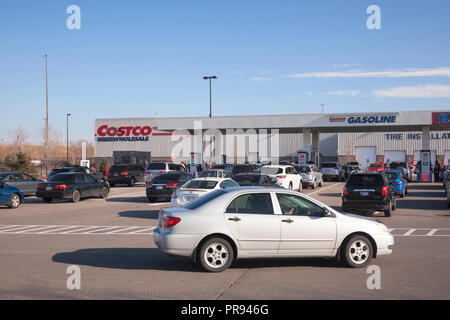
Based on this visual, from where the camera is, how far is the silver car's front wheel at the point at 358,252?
9484 millimetres

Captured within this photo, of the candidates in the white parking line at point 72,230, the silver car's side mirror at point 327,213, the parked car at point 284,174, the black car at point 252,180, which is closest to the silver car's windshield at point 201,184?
the white parking line at point 72,230

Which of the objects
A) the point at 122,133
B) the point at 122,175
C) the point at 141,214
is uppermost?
the point at 122,133

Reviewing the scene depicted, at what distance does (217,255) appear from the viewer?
9.12 metres

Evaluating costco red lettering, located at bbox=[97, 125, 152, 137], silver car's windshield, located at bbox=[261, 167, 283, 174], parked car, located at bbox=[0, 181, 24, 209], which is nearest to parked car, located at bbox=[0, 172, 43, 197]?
parked car, located at bbox=[0, 181, 24, 209]

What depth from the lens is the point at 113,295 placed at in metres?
7.50

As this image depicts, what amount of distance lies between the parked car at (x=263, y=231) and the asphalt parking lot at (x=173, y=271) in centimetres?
33

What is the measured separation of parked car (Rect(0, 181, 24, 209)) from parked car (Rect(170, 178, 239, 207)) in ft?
28.2

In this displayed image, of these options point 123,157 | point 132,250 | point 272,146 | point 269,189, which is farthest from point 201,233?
point 272,146

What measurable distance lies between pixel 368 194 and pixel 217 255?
10.9 meters

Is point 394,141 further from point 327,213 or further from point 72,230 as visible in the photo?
point 327,213

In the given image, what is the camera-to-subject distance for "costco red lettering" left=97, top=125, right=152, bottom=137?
71481mm

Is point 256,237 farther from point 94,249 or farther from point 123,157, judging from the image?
point 123,157
